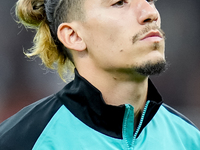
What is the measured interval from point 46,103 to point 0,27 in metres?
3.13

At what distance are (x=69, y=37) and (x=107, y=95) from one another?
0.38m

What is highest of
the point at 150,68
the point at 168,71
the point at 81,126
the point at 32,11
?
the point at 32,11

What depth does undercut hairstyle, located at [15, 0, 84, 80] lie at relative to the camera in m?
1.69

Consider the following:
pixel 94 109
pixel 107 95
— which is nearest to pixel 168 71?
pixel 107 95

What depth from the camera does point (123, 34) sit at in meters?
1.46

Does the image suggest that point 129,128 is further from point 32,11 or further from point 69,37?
point 32,11

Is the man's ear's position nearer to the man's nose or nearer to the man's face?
the man's face

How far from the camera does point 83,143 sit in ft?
4.63

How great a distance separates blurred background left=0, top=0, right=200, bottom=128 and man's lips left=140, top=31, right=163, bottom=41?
2587mm

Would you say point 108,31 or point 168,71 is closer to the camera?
point 108,31

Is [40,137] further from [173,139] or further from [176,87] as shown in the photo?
[176,87]

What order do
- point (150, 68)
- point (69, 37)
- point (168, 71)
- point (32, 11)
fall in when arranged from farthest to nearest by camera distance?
point (168, 71), point (32, 11), point (69, 37), point (150, 68)

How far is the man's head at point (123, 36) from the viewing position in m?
1.43

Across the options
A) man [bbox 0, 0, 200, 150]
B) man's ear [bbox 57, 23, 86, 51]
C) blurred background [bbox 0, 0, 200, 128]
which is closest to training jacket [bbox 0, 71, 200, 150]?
man [bbox 0, 0, 200, 150]
